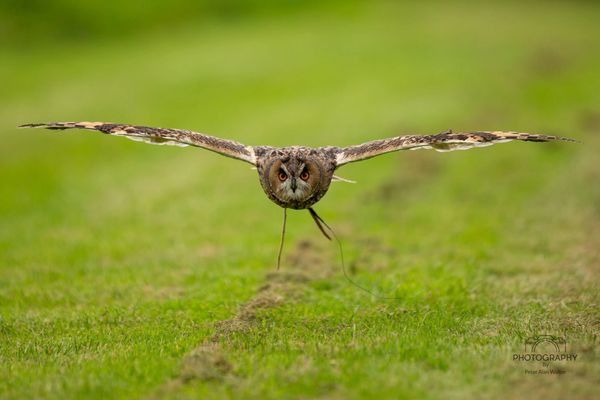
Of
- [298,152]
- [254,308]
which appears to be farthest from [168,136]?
[254,308]

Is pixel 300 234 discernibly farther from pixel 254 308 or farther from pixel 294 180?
pixel 294 180

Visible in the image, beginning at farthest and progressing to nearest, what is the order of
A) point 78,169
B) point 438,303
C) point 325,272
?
point 78,169 < point 325,272 < point 438,303

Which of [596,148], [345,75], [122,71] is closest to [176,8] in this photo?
[122,71]

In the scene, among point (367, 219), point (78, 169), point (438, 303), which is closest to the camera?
point (438, 303)

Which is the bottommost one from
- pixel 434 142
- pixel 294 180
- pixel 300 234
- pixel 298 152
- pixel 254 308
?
pixel 254 308

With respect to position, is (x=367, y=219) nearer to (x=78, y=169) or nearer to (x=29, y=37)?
(x=78, y=169)

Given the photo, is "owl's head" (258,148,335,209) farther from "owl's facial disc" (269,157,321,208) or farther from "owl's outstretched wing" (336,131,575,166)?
"owl's outstretched wing" (336,131,575,166)

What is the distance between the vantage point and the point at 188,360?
8344mm

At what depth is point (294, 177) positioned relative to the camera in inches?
373

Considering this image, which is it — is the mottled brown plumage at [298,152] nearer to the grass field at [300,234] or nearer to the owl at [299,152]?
the owl at [299,152]

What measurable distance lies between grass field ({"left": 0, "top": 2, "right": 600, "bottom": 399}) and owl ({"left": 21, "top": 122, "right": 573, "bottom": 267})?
2.05m

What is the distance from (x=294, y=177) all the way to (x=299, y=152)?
0.41 m

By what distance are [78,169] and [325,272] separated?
1392cm

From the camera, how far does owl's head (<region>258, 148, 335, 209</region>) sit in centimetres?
950
